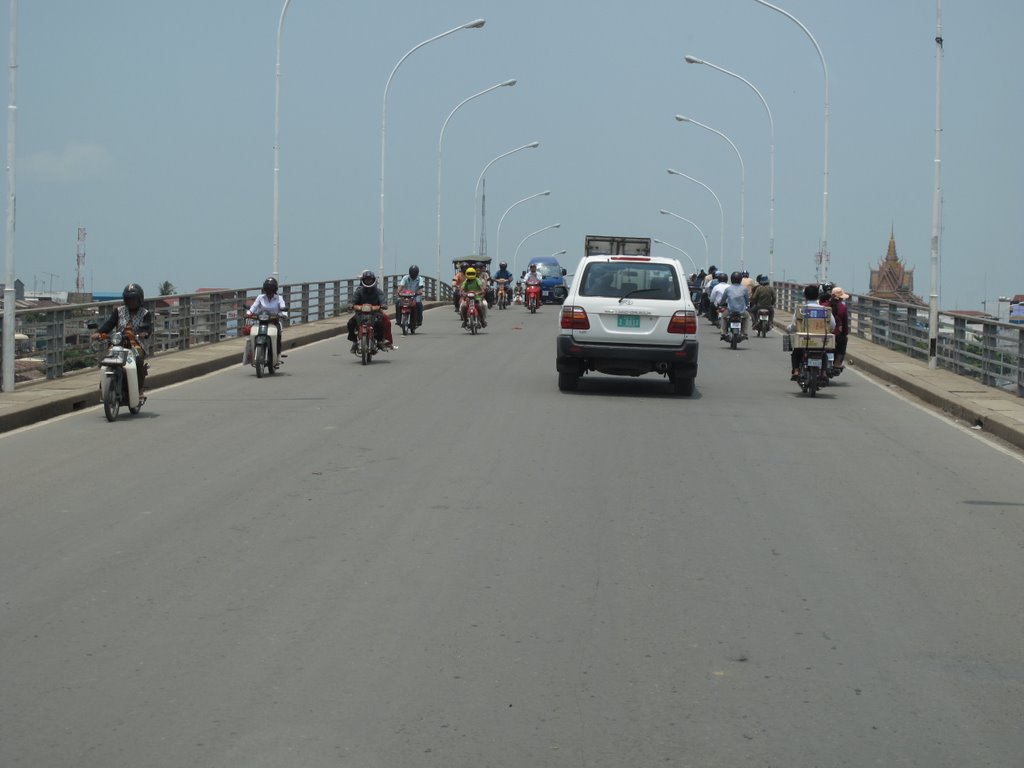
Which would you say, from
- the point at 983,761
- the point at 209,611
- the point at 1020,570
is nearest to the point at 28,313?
the point at 209,611

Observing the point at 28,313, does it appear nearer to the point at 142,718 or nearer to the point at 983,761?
the point at 142,718

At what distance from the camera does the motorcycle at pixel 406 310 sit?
111 feet

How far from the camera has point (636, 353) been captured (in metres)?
19.3

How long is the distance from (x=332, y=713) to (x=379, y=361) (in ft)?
65.4

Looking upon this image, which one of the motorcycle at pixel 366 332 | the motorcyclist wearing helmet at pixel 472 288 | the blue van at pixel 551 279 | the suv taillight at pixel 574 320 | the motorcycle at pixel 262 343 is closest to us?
the suv taillight at pixel 574 320

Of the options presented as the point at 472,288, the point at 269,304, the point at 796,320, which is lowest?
the point at 796,320

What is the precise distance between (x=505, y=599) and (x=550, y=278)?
59137 mm

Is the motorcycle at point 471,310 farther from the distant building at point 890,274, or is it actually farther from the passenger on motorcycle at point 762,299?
the distant building at point 890,274

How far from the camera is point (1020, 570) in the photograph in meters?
8.48

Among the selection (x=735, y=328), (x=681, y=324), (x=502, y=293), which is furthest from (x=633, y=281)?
(x=502, y=293)

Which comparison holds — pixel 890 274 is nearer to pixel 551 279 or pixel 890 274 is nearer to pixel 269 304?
pixel 551 279

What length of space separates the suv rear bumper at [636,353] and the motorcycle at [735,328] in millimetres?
12418

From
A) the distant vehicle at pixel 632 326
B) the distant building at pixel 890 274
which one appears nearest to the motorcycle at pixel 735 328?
the distant vehicle at pixel 632 326

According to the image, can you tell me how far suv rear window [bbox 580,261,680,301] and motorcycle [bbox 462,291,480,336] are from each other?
1474 cm
